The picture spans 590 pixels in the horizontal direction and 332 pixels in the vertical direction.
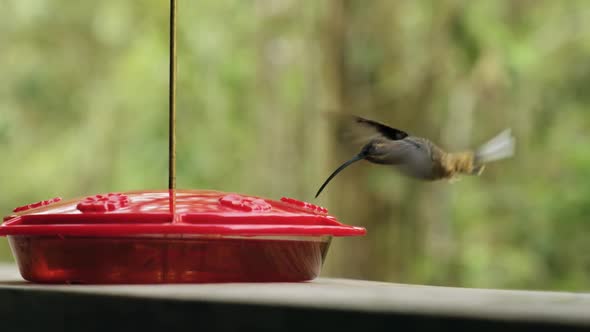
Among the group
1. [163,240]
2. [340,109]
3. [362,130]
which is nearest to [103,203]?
[163,240]

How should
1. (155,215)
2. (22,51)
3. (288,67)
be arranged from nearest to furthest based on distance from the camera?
(155,215), (288,67), (22,51)

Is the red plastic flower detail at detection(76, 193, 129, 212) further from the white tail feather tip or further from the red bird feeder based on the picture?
the white tail feather tip

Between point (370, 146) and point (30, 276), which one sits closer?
point (30, 276)

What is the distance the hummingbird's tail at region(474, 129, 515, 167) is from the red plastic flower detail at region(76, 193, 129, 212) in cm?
97

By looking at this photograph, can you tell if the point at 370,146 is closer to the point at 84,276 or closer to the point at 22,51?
the point at 84,276

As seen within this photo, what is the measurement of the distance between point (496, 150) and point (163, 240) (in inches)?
40.5

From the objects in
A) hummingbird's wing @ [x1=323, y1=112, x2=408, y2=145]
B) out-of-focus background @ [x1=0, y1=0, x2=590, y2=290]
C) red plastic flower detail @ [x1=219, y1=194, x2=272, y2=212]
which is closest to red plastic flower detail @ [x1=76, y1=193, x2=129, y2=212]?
red plastic flower detail @ [x1=219, y1=194, x2=272, y2=212]

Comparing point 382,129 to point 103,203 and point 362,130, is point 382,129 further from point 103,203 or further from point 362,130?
point 103,203

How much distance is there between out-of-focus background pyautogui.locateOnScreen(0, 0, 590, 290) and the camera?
5.25m

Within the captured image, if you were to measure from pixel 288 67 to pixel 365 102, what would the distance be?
0.98m

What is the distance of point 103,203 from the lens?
139 centimetres

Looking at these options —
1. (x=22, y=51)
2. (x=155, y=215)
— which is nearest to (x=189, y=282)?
(x=155, y=215)

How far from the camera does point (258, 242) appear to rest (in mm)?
1395

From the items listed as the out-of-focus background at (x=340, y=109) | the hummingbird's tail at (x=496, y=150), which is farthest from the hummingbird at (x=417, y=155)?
the out-of-focus background at (x=340, y=109)
